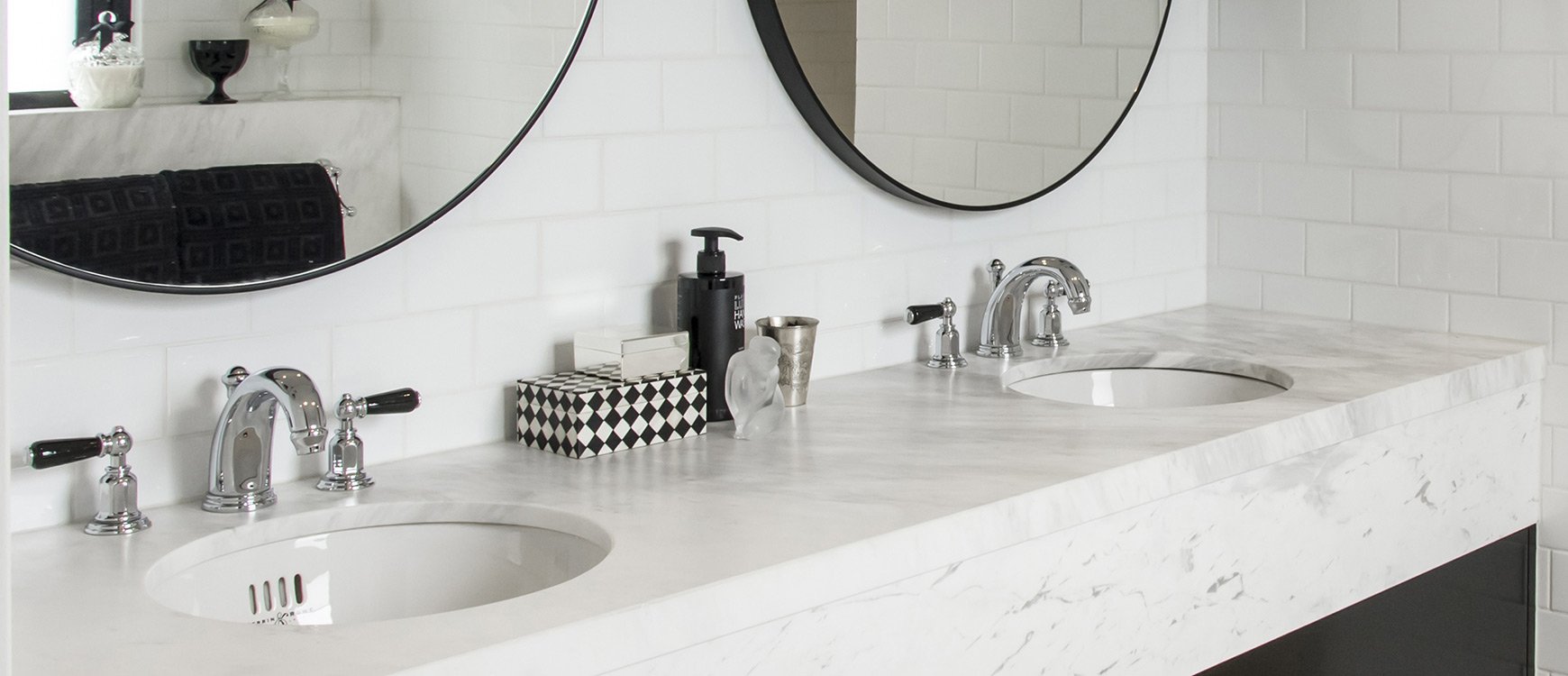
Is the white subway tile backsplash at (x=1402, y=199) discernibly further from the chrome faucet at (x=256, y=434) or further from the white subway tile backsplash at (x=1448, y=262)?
the chrome faucet at (x=256, y=434)

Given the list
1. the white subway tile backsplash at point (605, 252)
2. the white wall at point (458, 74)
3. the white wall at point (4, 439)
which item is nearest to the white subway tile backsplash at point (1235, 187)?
the white subway tile backsplash at point (605, 252)

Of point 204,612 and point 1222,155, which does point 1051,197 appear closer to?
point 1222,155

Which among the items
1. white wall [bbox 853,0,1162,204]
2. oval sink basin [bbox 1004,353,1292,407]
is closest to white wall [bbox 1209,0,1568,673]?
white wall [bbox 853,0,1162,204]

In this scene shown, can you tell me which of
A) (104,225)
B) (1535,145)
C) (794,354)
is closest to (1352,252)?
(1535,145)

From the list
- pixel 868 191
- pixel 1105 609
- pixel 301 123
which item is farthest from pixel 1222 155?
pixel 301 123

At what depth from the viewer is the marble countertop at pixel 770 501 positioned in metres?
1.13

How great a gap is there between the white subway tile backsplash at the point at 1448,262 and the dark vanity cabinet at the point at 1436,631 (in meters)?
0.37

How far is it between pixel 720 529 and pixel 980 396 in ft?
2.17

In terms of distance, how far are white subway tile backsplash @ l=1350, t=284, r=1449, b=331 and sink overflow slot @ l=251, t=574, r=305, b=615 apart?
5.60 feet

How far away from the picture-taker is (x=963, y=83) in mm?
2146

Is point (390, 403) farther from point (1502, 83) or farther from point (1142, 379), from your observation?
point (1502, 83)

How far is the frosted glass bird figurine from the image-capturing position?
5.71 ft

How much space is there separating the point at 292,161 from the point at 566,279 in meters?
0.38

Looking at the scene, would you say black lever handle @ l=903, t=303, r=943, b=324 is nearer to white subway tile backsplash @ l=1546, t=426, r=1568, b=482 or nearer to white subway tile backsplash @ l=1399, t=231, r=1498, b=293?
white subway tile backsplash @ l=1399, t=231, r=1498, b=293
